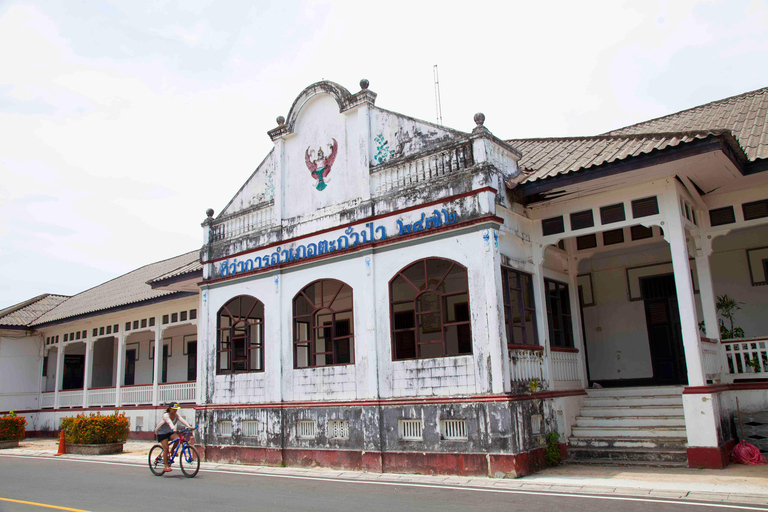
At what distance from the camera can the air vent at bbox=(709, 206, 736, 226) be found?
12.2 meters

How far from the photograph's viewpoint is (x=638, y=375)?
562 inches

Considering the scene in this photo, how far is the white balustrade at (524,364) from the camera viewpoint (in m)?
10.9

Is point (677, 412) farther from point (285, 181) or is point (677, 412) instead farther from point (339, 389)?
point (285, 181)

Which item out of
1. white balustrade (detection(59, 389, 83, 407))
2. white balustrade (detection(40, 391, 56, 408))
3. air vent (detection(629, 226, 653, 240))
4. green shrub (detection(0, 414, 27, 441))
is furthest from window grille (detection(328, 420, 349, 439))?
→ white balustrade (detection(40, 391, 56, 408))

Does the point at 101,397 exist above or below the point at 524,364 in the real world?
below

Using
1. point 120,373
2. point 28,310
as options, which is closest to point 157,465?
point 120,373

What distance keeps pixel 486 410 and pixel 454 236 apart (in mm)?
3163

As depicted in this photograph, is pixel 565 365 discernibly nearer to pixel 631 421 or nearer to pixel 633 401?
pixel 633 401

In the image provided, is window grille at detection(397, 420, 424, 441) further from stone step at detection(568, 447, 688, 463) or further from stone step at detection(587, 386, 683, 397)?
stone step at detection(587, 386, 683, 397)

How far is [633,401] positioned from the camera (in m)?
12.1

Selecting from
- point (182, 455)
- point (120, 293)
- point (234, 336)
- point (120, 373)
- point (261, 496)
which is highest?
point (120, 293)

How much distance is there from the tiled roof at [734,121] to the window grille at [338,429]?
9.13 meters

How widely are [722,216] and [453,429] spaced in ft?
22.7

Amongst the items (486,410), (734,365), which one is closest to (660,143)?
(734,365)
